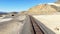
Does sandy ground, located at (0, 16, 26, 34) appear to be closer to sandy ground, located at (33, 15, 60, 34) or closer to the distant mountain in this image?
sandy ground, located at (33, 15, 60, 34)

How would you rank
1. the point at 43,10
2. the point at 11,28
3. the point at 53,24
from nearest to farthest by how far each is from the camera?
the point at 53,24 < the point at 11,28 < the point at 43,10

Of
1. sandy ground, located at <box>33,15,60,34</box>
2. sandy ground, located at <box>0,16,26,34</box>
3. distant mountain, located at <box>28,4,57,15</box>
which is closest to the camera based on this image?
sandy ground, located at <box>33,15,60,34</box>

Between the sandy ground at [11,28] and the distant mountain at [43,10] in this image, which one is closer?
the sandy ground at [11,28]

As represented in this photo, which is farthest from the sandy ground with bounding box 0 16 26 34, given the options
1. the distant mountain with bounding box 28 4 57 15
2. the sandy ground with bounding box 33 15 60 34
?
the distant mountain with bounding box 28 4 57 15

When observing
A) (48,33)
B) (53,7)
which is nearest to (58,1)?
(53,7)

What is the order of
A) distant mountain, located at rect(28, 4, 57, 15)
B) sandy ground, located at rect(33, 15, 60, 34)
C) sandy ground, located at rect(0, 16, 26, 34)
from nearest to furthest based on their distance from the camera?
1. sandy ground, located at rect(33, 15, 60, 34)
2. sandy ground, located at rect(0, 16, 26, 34)
3. distant mountain, located at rect(28, 4, 57, 15)

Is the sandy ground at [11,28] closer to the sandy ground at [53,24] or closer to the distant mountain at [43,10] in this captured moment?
the sandy ground at [53,24]

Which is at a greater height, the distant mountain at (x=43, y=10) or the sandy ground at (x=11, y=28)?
the sandy ground at (x=11, y=28)

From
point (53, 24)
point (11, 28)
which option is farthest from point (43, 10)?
point (53, 24)

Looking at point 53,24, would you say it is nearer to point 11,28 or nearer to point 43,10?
point 11,28

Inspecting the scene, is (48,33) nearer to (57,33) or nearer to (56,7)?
(57,33)

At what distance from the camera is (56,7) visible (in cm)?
10694

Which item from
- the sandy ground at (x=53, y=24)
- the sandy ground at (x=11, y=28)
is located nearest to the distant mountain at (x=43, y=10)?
the sandy ground at (x=11, y=28)

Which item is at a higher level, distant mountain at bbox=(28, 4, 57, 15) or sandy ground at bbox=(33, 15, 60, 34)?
sandy ground at bbox=(33, 15, 60, 34)
